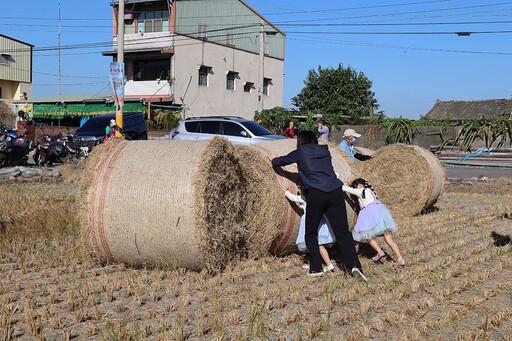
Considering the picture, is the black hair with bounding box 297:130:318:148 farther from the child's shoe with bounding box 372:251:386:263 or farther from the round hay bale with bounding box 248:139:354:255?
the child's shoe with bounding box 372:251:386:263

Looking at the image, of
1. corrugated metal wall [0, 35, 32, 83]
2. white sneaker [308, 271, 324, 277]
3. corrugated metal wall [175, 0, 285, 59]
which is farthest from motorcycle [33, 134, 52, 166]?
corrugated metal wall [0, 35, 32, 83]

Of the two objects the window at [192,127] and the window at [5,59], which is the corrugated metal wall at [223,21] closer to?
the window at [5,59]

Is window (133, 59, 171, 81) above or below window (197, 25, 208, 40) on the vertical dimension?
below

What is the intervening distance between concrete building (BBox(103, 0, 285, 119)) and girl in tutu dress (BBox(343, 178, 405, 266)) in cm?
3060

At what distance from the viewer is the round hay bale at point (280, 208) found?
7.75 m

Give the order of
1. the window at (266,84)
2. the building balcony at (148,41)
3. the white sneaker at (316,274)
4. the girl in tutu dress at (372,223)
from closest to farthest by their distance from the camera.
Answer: the white sneaker at (316,274) → the girl in tutu dress at (372,223) → the building balcony at (148,41) → the window at (266,84)

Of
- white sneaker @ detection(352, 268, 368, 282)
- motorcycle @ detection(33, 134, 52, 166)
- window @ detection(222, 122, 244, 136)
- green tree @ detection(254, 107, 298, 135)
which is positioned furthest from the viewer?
green tree @ detection(254, 107, 298, 135)

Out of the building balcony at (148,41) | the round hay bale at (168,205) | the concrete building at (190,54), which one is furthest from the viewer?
the building balcony at (148,41)

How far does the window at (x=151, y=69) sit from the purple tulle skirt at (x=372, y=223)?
3386 centimetres

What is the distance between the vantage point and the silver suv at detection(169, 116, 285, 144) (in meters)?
17.8

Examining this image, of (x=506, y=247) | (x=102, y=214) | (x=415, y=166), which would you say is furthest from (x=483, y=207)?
(x=102, y=214)

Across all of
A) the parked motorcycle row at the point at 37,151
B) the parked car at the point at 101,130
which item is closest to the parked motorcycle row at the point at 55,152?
the parked motorcycle row at the point at 37,151

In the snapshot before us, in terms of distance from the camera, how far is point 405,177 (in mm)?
13156

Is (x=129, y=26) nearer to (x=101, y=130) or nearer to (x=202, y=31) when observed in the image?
(x=202, y=31)
